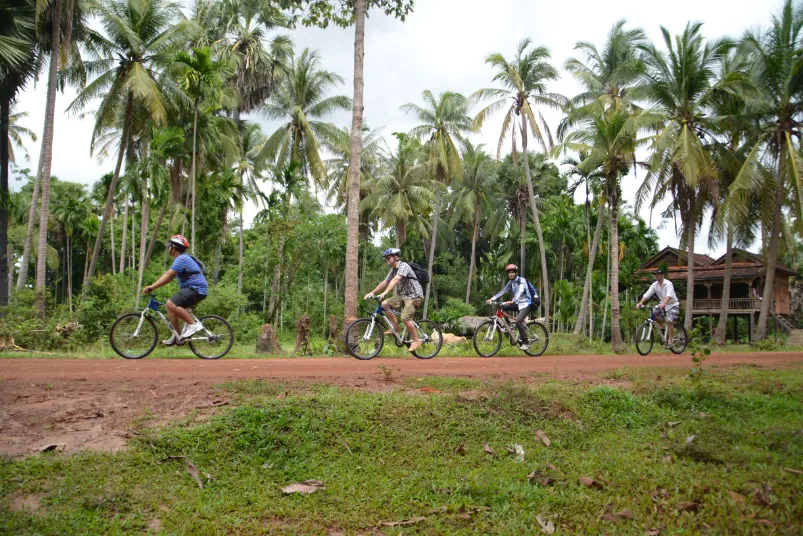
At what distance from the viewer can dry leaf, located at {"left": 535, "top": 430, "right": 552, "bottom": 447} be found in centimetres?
518

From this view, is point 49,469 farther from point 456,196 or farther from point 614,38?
point 456,196

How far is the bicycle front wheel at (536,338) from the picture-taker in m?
11.9

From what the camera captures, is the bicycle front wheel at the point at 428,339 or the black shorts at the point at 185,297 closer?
the black shorts at the point at 185,297

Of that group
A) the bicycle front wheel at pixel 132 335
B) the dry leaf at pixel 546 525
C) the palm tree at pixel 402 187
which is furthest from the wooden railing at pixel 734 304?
the dry leaf at pixel 546 525

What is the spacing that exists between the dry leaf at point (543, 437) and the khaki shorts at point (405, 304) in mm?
4587

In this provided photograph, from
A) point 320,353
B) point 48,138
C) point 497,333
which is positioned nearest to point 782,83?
point 497,333

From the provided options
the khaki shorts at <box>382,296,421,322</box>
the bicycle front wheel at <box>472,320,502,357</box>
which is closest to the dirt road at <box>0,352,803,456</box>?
the khaki shorts at <box>382,296,421,322</box>

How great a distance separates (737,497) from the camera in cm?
386

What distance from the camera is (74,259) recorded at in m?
47.4

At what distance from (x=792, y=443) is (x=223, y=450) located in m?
4.11

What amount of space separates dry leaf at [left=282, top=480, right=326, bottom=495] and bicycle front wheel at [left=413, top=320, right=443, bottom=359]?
244 inches

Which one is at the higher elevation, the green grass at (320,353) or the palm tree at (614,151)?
the palm tree at (614,151)

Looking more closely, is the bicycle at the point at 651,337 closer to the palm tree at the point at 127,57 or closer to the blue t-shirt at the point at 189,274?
the blue t-shirt at the point at 189,274

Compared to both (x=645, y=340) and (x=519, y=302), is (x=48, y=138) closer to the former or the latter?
(x=519, y=302)
